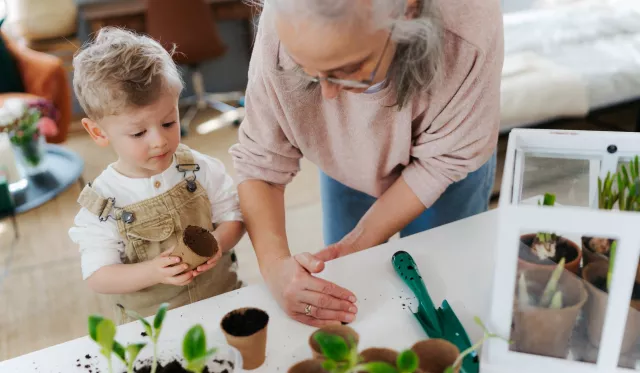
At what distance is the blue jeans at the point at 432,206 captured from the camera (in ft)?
4.37

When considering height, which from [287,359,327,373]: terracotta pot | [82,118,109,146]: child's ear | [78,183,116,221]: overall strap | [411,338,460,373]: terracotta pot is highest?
[82,118,109,146]: child's ear

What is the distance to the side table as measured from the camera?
2449 millimetres

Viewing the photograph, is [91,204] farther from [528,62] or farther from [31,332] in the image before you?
[528,62]

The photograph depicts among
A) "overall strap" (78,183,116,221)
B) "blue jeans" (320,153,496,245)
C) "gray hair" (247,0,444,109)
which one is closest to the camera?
"gray hair" (247,0,444,109)

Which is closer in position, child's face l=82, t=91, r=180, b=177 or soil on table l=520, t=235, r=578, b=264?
soil on table l=520, t=235, r=578, b=264

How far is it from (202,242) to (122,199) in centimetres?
27

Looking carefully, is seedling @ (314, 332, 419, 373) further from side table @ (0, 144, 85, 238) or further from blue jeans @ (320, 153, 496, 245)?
side table @ (0, 144, 85, 238)

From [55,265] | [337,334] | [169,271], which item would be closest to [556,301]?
[337,334]

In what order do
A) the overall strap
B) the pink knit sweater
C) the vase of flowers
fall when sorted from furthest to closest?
the vase of flowers
the overall strap
the pink knit sweater

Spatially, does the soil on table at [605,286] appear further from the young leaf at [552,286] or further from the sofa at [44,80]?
the sofa at [44,80]

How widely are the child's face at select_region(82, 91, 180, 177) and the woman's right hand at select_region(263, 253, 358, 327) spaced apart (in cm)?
36

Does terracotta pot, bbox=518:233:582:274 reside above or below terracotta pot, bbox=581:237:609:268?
below

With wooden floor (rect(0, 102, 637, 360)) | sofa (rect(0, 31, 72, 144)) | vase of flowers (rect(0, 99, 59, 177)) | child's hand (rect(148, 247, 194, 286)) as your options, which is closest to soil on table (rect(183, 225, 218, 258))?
child's hand (rect(148, 247, 194, 286))

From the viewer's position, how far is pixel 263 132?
3.80 feet
